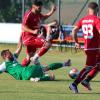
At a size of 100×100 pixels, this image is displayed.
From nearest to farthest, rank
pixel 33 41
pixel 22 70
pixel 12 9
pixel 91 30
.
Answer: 1. pixel 91 30
2. pixel 22 70
3. pixel 33 41
4. pixel 12 9

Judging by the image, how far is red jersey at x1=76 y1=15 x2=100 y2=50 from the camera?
12750mm

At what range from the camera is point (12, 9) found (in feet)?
111

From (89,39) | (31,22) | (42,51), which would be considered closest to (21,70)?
(42,51)

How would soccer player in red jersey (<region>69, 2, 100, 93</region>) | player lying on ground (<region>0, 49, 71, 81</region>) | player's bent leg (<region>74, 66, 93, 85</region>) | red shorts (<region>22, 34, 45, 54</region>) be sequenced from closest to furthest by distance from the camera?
soccer player in red jersey (<region>69, 2, 100, 93</region>) < player's bent leg (<region>74, 66, 93, 85</region>) < player lying on ground (<region>0, 49, 71, 81</region>) < red shorts (<region>22, 34, 45, 54</region>)

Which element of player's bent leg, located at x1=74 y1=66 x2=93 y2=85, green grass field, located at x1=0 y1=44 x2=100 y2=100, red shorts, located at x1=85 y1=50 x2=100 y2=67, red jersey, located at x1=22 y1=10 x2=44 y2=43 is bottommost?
green grass field, located at x1=0 y1=44 x2=100 y2=100

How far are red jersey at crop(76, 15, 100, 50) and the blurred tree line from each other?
65.2ft

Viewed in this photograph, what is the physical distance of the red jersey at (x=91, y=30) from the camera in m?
12.8

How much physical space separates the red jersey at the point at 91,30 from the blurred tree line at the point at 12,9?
65.2 feet

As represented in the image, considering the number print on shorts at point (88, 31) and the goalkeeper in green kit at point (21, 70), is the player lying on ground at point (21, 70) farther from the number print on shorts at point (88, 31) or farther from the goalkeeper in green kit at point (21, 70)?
the number print on shorts at point (88, 31)

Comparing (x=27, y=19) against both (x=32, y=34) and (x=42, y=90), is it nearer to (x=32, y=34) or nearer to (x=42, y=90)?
(x=32, y=34)

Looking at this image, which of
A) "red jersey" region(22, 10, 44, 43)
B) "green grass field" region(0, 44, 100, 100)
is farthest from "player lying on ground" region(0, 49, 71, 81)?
"red jersey" region(22, 10, 44, 43)

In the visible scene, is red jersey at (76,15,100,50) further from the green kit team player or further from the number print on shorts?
the green kit team player

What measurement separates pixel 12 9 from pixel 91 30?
69.8 ft

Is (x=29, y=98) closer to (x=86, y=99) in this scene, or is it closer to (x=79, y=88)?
(x=86, y=99)
